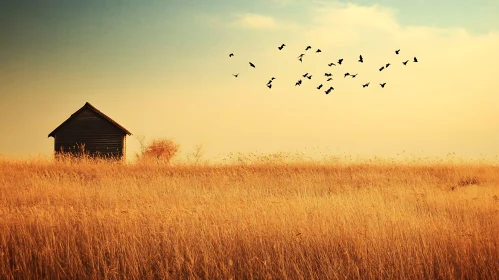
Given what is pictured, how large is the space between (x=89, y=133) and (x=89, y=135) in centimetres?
15

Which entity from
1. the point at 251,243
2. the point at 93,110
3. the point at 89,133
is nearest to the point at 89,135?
the point at 89,133

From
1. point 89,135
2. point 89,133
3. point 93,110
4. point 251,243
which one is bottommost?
point 251,243

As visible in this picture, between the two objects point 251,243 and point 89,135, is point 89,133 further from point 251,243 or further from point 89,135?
point 251,243

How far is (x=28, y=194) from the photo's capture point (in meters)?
12.3

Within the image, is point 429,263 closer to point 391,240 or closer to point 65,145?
point 391,240

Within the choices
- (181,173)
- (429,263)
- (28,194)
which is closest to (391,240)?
(429,263)

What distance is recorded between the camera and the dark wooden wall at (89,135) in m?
29.4

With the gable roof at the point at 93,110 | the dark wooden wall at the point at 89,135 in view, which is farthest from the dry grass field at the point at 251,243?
the gable roof at the point at 93,110

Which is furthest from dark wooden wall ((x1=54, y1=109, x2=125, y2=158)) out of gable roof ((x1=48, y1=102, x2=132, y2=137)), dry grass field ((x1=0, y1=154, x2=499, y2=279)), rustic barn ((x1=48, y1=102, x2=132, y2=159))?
dry grass field ((x1=0, y1=154, x2=499, y2=279))

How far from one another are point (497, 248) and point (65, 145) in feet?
96.6

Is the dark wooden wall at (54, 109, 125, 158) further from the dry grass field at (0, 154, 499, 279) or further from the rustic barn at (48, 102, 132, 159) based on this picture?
the dry grass field at (0, 154, 499, 279)

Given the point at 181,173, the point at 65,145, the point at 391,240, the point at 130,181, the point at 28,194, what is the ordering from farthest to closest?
the point at 65,145 → the point at 181,173 → the point at 130,181 → the point at 28,194 → the point at 391,240

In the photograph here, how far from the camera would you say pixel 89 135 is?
2952cm

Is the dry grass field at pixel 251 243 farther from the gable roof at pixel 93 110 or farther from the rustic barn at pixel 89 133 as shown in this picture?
the gable roof at pixel 93 110
